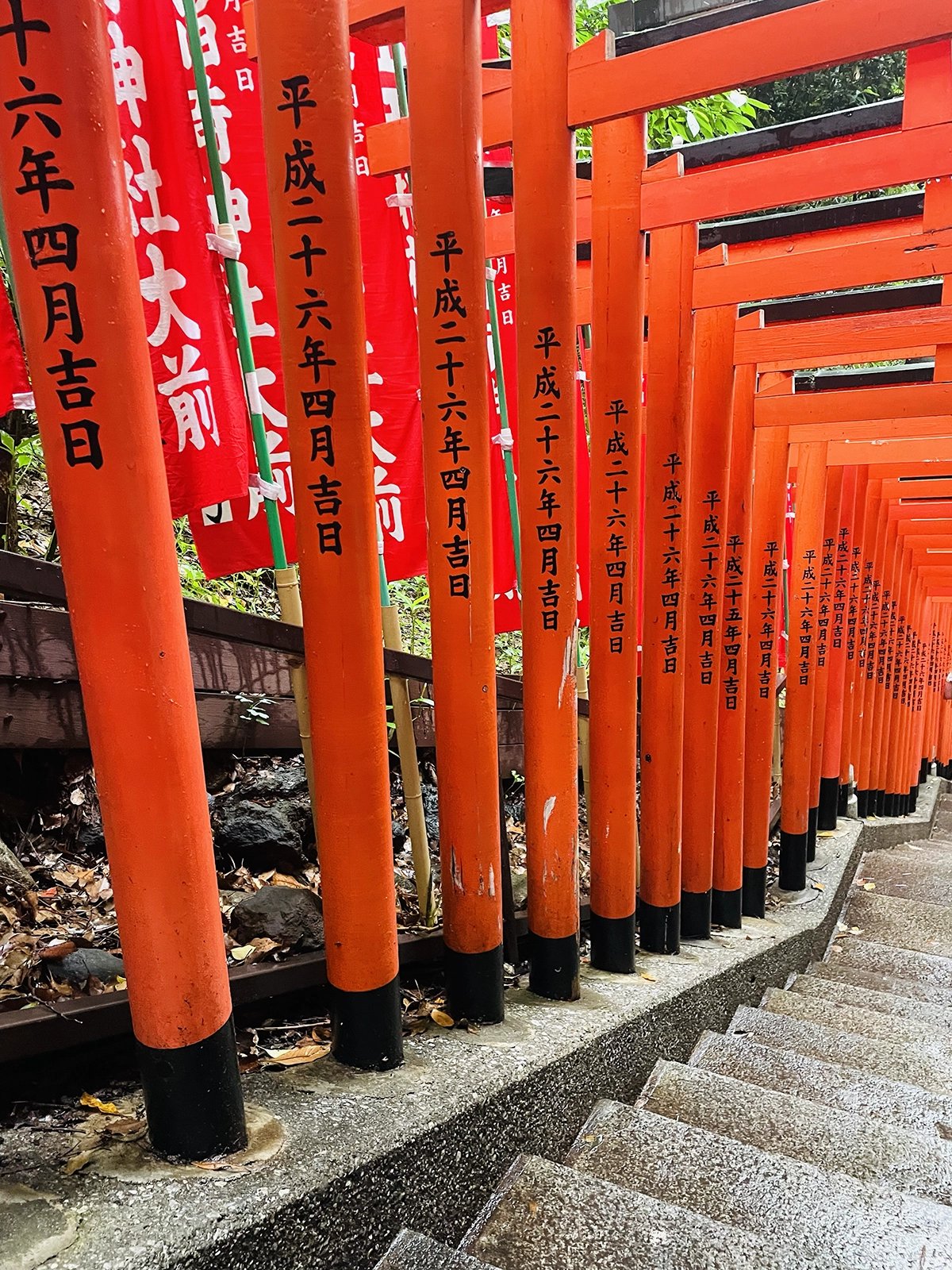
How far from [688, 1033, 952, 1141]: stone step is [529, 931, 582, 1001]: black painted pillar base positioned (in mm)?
727

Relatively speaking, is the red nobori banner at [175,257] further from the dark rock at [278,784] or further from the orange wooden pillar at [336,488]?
the dark rock at [278,784]

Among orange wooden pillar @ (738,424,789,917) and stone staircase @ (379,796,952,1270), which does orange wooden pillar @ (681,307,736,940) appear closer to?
stone staircase @ (379,796,952,1270)

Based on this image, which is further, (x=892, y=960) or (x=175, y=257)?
(x=892, y=960)

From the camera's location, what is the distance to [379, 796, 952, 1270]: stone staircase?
2.29 meters

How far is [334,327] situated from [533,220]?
4.14 ft

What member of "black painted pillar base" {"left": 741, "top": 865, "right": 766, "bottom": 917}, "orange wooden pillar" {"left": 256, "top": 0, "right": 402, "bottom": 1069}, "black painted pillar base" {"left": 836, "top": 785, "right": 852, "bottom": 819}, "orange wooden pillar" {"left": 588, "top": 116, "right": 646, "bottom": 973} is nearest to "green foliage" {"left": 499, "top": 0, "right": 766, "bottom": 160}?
"orange wooden pillar" {"left": 588, "top": 116, "right": 646, "bottom": 973}

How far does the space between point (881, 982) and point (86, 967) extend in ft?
17.2

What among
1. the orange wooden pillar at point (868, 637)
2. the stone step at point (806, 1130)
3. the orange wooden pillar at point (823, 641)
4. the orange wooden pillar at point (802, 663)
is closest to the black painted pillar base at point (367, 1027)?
the stone step at point (806, 1130)

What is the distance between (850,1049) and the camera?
426 centimetres

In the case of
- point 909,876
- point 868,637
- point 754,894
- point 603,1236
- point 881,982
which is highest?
point 603,1236

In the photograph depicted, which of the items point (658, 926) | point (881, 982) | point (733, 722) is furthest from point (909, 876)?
point (658, 926)

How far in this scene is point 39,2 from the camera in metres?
1.83

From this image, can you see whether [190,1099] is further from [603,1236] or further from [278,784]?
[278,784]

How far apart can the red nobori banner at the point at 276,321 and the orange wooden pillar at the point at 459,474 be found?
Result: 0.58 meters
